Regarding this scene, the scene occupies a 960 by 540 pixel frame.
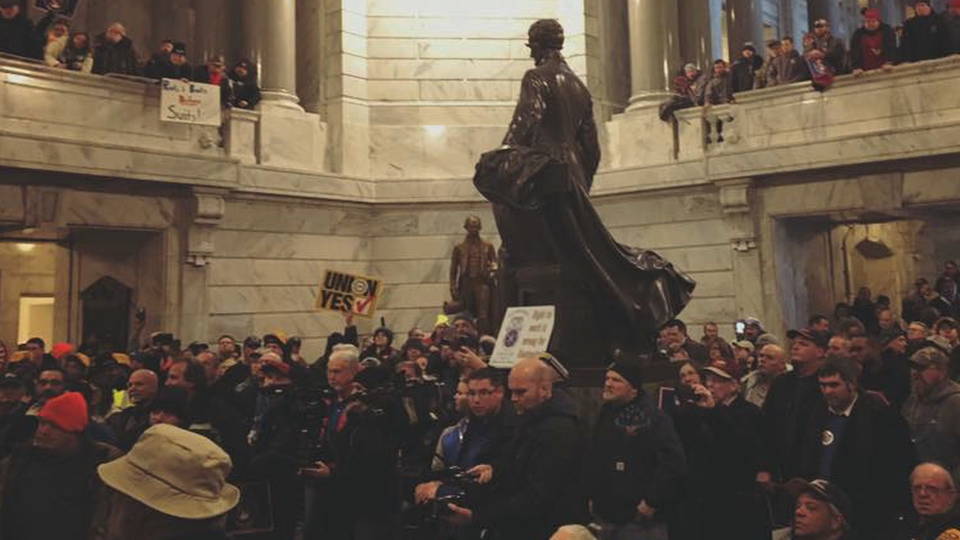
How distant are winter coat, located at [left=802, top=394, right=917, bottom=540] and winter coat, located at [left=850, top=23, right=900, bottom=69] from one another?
1072 centimetres

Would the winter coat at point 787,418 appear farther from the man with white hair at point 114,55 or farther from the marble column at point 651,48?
the marble column at point 651,48

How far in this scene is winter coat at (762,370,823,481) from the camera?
5770 millimetres

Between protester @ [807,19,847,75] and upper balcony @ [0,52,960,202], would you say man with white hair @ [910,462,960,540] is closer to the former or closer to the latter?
upper balcony @ [0,52,960,202]

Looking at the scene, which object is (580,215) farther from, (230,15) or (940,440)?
(230,15)

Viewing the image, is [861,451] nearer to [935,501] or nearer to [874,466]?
[874,466]

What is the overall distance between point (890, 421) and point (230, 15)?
16927mm

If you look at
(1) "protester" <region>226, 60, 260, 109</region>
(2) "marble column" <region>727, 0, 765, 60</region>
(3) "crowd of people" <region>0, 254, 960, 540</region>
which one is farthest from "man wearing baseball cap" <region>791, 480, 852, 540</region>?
(2) "marble column" <region>727, 0, 765, 60</region>

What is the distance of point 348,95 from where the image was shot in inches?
692

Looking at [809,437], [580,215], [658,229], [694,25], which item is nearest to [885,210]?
[658,229]

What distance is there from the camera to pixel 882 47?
1458 cm

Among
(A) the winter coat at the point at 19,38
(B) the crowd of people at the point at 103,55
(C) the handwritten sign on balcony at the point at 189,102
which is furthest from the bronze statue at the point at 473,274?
(A) the winter coat at the point at 19,38

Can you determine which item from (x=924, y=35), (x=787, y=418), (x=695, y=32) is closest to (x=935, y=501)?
(x=787, y=418)

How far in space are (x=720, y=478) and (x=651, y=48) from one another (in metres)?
13.9

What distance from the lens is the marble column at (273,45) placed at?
17.0m
